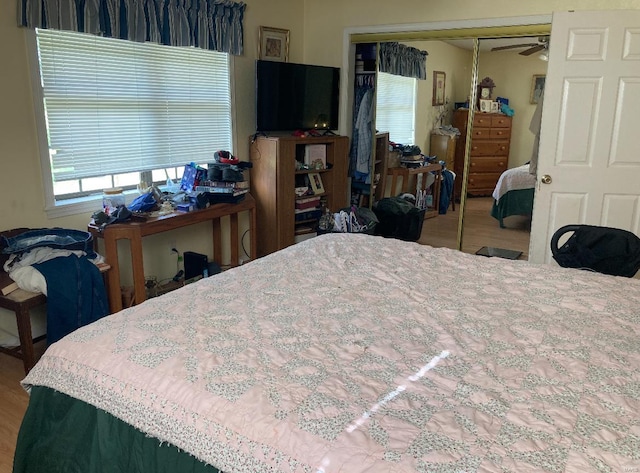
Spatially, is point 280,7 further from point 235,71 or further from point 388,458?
point 388,458

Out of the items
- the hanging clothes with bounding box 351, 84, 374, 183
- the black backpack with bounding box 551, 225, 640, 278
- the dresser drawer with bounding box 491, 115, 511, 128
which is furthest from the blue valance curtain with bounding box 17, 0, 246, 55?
the black backpack with bounding box 551, 225, 640, 278

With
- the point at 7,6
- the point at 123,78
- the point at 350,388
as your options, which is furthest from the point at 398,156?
the point at 350,388

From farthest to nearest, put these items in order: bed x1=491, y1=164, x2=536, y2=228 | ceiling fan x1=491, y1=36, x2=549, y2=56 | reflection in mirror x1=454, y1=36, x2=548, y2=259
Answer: bed x1=491, y1=164, x2=536, y2=228 < reflection in mirror x1=454, y1=36, x2=548, y2=259 < ceiling fan x1=491, y1=36, x2=549, y2=56

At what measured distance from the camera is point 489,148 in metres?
4.46

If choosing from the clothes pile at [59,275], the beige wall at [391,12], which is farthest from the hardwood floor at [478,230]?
the clothes pile at [59,275]

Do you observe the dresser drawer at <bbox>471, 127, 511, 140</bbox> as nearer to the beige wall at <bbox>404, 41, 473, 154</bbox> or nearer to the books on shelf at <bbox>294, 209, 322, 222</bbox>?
A: the beige wall at <bbox>404, 41, 473, 154</bbox>

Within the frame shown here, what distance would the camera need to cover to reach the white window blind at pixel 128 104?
321cm

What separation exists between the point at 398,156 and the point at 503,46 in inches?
50.2

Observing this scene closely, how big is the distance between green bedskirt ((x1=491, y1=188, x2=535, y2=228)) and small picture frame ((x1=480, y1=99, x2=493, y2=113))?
2.31 feet

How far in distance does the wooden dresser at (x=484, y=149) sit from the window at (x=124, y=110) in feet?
6.42

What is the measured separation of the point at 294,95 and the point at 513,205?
2.05 m

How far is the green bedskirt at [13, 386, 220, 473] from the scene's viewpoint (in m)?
1.37

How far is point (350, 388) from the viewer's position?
133cm

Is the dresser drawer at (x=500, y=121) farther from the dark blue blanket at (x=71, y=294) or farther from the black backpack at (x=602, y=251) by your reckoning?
the dark blue blanket at (x=71, y=294)
